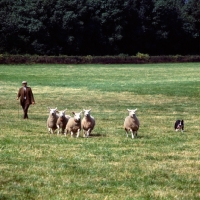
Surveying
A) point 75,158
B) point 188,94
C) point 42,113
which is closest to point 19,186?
point 75,158

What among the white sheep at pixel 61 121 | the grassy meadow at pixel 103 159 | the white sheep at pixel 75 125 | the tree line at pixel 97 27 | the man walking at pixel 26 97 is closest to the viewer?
the grassy meadow at pixel 103 159

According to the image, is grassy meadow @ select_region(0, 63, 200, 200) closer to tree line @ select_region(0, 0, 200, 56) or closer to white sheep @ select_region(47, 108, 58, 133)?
white sheep @ select_region(47, 108, 58, 133)

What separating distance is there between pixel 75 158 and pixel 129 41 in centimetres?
10596

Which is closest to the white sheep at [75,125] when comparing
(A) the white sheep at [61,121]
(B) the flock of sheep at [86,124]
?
(B) the flock of sheep at [86,124]

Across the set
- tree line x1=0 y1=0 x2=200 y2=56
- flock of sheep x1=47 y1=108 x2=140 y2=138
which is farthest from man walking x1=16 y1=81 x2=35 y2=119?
tree line x1=0 y1=0 x2=200 y2=56

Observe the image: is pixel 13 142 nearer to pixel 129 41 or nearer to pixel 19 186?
pixel 19 186

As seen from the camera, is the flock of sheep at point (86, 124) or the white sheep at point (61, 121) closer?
the flock of sheep at point (86, 124)

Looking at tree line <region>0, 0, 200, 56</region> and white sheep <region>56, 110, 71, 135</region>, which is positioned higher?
tree line <region>0, 0, 200, 56</region>

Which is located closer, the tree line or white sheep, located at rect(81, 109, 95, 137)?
white sheep, located at rect(81, 109, 95, 137)

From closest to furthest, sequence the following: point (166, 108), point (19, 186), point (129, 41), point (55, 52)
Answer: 1. point (19, 186)
2. point (166, 108)
3. point (55, 52)
4. point (129, 41)

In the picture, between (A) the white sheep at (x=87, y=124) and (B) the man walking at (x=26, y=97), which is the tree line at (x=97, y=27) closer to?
(B) the man walking at (x=26, y=97)

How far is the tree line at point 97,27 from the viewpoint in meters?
107

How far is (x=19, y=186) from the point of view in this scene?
11.4 meters

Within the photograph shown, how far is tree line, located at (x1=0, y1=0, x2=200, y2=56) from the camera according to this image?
107062mm
